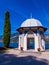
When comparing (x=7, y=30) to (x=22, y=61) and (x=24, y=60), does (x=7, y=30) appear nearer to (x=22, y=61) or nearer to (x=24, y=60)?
(x=24, y=60)

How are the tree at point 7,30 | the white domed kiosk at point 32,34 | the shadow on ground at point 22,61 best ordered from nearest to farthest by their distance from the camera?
the shadow on ground at point 22,61, the white domed kiosk at point 32,34, the tree at point 7,30

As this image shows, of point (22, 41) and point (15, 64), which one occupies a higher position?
point (22, 41)

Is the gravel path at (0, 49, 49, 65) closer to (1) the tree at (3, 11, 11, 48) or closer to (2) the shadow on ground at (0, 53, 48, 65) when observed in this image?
(2) the shadow on ground at (0, 53, 48, 65)

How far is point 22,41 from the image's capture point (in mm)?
21938

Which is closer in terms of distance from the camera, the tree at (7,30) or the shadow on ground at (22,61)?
the shadow on ground at (22,61)

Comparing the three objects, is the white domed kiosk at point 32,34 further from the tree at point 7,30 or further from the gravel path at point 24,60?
the gravel path at point 24,60

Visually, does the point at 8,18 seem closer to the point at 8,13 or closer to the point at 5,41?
the point at 8,13

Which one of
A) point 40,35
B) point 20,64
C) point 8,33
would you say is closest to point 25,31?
point 40,35

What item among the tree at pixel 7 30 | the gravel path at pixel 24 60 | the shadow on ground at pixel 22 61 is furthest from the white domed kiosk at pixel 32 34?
the shadow on ground at pixel 22 61

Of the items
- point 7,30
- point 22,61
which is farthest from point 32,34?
point 22,61

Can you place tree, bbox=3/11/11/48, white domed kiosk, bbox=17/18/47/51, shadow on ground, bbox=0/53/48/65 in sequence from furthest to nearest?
tree, bbox=3/11/11/48 < white domed kiosk, bbox=17/18/47/51 < shadow on ground, bbox=0/53/48/65

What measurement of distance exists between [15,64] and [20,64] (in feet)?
1.52

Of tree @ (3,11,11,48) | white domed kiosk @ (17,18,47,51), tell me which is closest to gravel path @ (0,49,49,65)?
white domed kiosk @ (17,18,47,51)

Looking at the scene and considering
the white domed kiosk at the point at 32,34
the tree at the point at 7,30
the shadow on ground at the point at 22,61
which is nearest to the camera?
the shadow on ground at the point at 22,61
